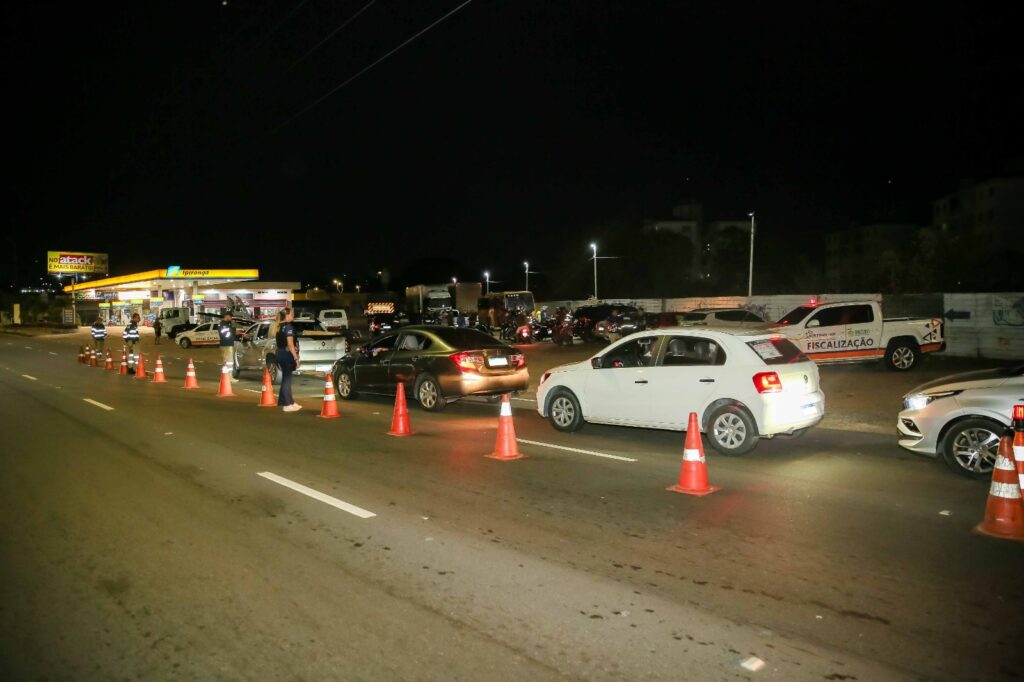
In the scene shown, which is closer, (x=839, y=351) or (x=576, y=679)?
(x=576, y=679)

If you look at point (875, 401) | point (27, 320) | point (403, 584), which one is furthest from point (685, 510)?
point (27, 320)

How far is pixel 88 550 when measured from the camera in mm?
5941

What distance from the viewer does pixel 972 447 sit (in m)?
7.90

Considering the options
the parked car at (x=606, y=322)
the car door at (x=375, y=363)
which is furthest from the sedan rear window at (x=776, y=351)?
the parked car at (x=606, y=322)

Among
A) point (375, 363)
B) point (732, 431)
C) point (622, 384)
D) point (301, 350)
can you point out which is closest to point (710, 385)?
point (732, 431)

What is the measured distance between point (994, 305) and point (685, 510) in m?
18.4

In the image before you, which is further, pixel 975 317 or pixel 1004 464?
pixel 975 317

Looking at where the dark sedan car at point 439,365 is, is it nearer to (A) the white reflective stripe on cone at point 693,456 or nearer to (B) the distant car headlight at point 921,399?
(A) the white reflective stripe on cone at point 693,456

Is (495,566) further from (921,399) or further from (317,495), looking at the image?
(921,399)

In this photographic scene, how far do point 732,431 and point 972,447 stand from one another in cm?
249

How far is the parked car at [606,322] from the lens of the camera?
29.4 m

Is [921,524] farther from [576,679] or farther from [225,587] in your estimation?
[225,587]

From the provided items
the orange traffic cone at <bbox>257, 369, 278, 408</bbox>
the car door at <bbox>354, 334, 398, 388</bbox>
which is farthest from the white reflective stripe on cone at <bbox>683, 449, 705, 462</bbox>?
the orange traffic cone at <bbox>257, 369, 278, 408</bbox>

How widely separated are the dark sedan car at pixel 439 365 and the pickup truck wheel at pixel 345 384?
257 mm
